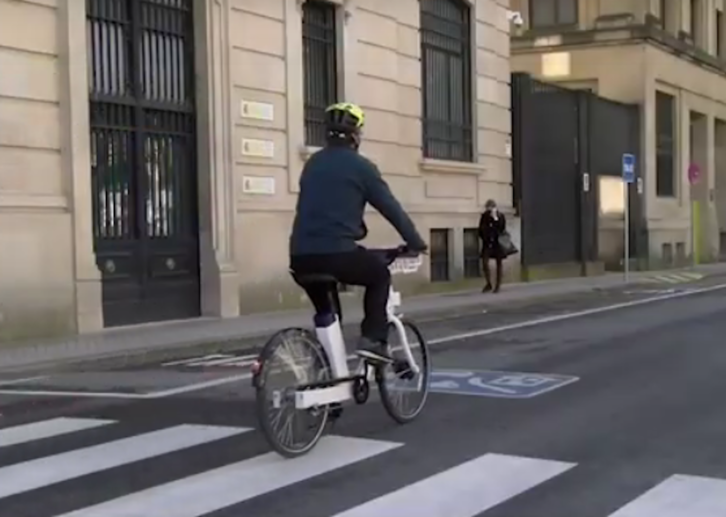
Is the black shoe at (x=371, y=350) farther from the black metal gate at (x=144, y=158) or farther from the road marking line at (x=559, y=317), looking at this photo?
the black metal gate at (x=144, y=158)

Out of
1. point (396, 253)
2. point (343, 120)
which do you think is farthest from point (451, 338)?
point (343, 120)

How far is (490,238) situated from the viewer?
21969 millimetres

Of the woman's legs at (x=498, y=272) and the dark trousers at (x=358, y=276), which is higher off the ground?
the dark trousers at (x=358, y=276)

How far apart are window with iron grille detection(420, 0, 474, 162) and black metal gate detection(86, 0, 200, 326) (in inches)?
260

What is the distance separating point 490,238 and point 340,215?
597 inches

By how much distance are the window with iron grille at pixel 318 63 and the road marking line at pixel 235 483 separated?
1193 centimetres

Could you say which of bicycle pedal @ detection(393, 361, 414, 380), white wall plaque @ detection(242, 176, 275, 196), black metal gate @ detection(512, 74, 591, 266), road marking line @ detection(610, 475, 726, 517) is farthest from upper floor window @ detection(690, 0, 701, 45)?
road marking line @ detection(610, 475, 726, 517)

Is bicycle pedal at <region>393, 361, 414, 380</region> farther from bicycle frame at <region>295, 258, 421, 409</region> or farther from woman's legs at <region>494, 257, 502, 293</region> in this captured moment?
woman's legs at <region>494, 257, 502, 293</region>

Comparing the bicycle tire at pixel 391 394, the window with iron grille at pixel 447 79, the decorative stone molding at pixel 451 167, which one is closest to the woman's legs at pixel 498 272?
the decorative stone molding at pixel 451 167

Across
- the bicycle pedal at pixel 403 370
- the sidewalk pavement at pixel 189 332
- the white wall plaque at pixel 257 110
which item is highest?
the white wall plaque at pixel 257 110

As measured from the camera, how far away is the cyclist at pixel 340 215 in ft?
23.1

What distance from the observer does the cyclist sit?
703 centimetres

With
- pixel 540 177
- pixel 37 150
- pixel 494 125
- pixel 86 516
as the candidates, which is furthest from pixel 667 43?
pixel 86 516

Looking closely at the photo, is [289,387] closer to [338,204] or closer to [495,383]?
[338,204]
